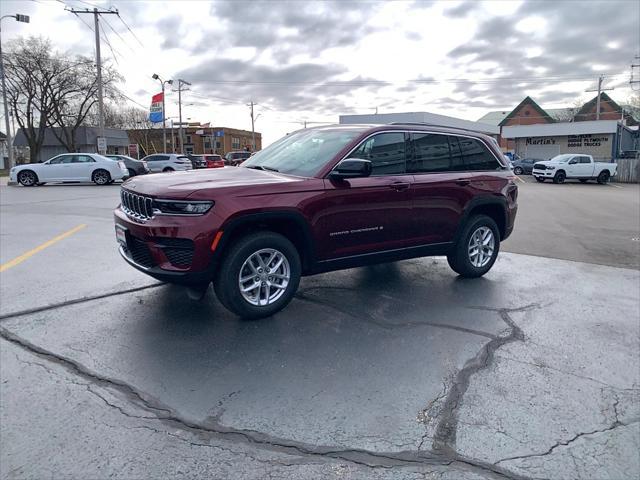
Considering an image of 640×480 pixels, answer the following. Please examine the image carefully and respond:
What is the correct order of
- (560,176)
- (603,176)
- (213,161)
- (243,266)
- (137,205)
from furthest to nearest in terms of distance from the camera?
(213,161)
(603,176)
(560,176)
(137,205)
(243,266)

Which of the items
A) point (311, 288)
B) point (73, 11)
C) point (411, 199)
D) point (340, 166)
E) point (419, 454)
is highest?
point (73, 11)

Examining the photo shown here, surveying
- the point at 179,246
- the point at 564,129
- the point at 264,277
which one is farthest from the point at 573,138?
the point at 179,246

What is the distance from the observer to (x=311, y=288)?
5.66m

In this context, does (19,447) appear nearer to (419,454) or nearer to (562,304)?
(419,454)

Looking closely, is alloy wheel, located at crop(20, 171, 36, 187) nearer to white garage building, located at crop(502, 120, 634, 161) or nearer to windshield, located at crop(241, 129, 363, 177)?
windshield, located at crop(241, 129, 363, 177)

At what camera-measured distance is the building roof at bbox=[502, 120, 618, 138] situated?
140ft

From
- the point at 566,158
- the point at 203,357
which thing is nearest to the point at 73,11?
the point at 566,158

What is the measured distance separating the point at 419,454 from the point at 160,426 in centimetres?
151

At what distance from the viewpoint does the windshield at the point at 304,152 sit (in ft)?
16.1

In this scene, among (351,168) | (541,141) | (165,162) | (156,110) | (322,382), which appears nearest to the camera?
(322,382)

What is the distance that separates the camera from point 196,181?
14.3 feet

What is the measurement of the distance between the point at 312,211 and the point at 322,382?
5.49ft

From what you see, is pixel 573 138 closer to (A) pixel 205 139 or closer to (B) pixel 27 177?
(B) pixel 27 177

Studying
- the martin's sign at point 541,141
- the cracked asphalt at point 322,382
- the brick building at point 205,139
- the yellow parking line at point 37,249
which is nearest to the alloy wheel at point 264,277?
the cracked asphalt at point 322,382
